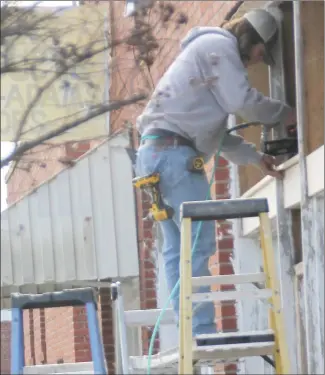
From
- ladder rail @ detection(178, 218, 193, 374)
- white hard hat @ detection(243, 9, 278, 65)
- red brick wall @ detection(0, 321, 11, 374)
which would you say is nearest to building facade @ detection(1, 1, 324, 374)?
white hard hat @ detection(243, 9, 278, 65)

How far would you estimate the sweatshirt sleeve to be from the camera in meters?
5.85

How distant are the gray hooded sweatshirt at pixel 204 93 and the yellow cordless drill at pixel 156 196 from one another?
1.00 ft

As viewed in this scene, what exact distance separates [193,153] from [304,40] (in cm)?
103

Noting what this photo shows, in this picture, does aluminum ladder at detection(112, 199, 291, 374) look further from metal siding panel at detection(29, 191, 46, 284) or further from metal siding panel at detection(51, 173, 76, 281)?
metal siding panel at detection(29, 191, 46, 284)

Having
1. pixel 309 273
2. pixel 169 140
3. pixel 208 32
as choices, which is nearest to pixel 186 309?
pixel 169 140

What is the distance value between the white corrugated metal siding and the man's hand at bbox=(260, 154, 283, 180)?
3.47 metres

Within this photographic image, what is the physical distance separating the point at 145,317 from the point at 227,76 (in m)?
1.42

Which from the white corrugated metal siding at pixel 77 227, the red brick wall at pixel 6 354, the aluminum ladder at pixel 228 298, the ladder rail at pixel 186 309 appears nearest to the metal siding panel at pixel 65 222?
the white corrugated metal siding at pixel 77 227

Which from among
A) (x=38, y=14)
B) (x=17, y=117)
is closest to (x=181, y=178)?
(x=38, y=14)

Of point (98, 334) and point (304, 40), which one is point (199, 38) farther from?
point (98, 334)

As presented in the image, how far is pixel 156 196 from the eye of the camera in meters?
5.97

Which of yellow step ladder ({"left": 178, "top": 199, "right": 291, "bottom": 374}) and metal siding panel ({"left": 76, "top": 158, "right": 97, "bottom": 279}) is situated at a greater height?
metal siding panel ({"left": 76, "top": 158, "right": 97, "bottom": 279})

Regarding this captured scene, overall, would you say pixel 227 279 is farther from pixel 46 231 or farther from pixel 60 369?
pixel 46 231

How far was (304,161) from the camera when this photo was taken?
622 centimetres
